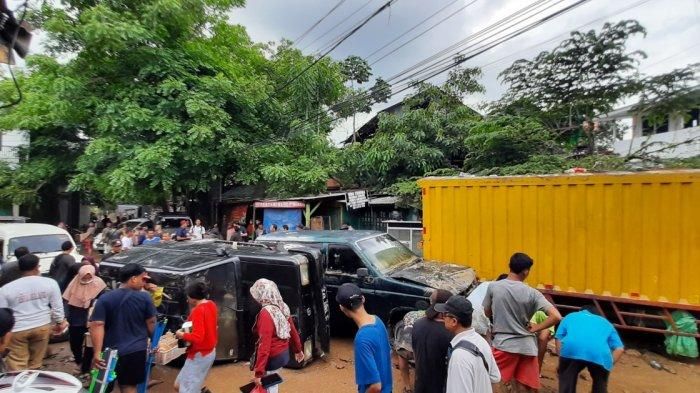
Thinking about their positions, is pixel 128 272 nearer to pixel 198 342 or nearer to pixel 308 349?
pixel 198 342

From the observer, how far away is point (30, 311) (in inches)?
174

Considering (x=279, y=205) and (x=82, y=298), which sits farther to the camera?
(x=279, y=205)

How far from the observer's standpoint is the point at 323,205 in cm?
1611

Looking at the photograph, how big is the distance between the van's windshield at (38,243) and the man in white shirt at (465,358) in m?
9.13

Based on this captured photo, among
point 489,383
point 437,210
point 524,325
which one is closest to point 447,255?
point 437,210

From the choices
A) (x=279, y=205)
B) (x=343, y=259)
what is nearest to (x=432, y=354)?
(x=343, y=259)

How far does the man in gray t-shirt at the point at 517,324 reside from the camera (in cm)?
396

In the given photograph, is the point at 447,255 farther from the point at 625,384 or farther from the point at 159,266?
the point at 159,266

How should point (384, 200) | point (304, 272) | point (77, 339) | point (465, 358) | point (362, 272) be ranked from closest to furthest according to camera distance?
point (465, 358), point (77, 339), point (304, 272), point (362, 272), point (384, 200)

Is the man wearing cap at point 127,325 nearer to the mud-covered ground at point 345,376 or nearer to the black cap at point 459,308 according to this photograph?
the mud-covered ground at point 345,376

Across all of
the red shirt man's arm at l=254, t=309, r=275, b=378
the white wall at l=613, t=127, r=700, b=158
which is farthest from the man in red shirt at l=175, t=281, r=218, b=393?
the white wall at l=613, t=127, r=700, b=158

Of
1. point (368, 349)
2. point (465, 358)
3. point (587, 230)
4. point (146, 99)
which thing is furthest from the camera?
point (146, 99)

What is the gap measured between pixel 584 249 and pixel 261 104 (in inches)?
495

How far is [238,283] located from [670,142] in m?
9.63
